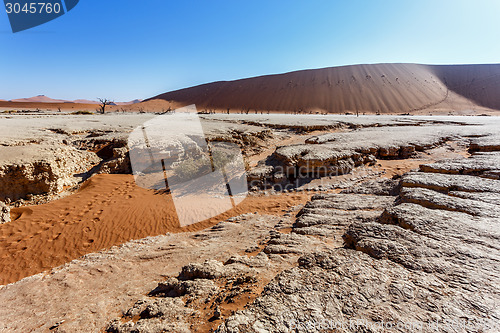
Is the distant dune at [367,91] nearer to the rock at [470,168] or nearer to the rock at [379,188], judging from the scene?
the rock at [470,168]

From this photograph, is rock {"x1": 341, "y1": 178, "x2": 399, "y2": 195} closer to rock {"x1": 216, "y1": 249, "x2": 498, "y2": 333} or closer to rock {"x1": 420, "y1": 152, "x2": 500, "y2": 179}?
rock {"x1": 420, "y1": 152, "x2": 500, "y2": 179}

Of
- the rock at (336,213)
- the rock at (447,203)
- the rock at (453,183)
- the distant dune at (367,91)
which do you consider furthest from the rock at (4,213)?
the distant dune at (367,91)

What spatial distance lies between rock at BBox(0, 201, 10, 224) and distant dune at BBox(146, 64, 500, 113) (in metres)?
42.7

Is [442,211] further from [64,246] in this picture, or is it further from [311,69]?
[311,69]

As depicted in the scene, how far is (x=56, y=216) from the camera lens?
15.7 ft

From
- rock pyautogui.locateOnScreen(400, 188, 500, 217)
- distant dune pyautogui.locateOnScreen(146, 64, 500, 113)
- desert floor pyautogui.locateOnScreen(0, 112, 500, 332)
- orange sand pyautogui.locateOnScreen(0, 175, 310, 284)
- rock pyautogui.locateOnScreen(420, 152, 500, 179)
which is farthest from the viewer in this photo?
distant dune pyautogui.locateOnScreen(146, 64, 500, 113)

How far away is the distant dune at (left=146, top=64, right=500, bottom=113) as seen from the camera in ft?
136

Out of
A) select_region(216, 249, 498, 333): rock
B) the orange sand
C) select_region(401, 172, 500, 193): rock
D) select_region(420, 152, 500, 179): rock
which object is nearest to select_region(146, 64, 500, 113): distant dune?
select_region(420, 152, 500, 179): rock

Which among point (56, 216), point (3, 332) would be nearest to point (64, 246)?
point (56, 216)

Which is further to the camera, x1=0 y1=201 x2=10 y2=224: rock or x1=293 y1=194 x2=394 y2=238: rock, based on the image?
x1=0 y1=201 x2=10 y2=224: rock

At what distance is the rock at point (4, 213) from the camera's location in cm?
448

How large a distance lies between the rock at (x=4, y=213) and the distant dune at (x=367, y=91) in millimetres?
42722

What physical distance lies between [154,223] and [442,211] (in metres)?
5.01

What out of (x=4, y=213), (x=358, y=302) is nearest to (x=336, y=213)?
(x=358, y=302)
